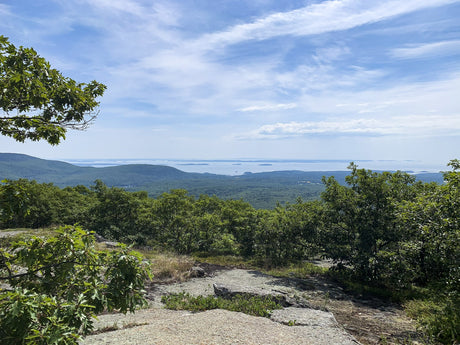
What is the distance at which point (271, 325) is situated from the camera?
9.14 meters

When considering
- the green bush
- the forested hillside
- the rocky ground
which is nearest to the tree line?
the forested hillside

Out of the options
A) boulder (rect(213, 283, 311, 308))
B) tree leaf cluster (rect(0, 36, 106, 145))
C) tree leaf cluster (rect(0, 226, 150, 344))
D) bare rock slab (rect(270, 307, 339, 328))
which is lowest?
boulder (rect(213, 283, 311, 308))

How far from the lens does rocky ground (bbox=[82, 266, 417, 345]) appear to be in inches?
Result: 307

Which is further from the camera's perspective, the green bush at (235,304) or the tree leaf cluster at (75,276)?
the green bush at (235,304)

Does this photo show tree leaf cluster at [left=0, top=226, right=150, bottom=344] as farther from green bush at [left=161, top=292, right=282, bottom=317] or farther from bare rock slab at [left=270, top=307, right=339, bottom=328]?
green bush at [left=161, top=292, right=282, bottom=317]

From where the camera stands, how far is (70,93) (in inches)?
248

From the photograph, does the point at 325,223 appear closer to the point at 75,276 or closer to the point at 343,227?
the point at 343,227

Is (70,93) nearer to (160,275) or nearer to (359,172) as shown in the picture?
(160,275)

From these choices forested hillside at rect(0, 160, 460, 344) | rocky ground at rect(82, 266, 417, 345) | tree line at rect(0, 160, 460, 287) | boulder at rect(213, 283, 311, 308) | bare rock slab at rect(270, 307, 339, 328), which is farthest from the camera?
boulder at rect(213, 283, 311, 308)

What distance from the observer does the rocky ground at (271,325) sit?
7797mm

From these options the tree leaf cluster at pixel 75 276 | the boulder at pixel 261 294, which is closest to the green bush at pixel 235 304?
the boulder at pixel 261 294

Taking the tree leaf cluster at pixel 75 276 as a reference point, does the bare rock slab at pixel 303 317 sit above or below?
below

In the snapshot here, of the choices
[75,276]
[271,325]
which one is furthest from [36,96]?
[271,325]

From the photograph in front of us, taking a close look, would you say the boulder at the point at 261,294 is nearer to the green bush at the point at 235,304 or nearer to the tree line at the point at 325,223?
the green bush at the point at 235,304
